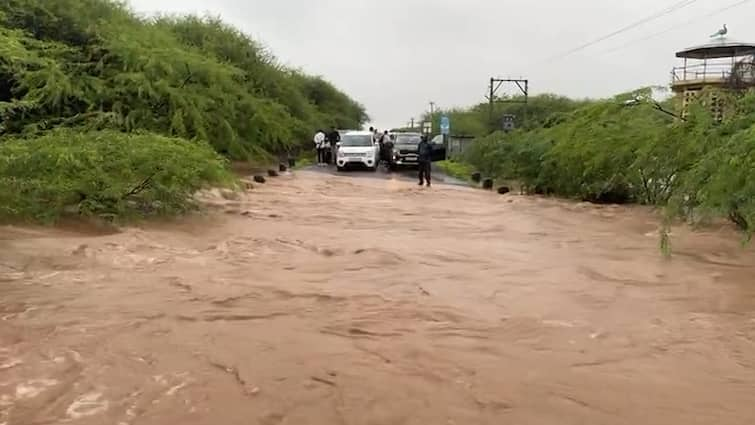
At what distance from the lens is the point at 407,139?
3647 centimetres

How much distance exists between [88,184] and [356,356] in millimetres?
8405

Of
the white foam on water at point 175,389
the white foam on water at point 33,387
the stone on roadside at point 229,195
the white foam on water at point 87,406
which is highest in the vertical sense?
the stone on roadside at point 229,195

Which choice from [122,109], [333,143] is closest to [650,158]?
[122,109]

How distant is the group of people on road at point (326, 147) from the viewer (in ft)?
123

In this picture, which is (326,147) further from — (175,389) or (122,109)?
(175,389)

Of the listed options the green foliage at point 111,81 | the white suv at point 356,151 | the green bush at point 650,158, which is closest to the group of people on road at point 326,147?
the white suv at point 356,151

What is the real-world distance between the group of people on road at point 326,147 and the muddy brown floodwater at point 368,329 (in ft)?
77.4

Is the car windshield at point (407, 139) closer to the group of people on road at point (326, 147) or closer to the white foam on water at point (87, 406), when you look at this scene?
the group of people on road at point (326, 147)

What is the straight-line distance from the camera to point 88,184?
13375 millimetres

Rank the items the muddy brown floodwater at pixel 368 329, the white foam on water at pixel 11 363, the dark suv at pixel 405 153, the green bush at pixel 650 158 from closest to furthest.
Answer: the muddy brown floodwater at pixel 368 329
the white foam on water at pixel 11 363
the green bush at pixel 650 158
the dark suv at pixel 405 153

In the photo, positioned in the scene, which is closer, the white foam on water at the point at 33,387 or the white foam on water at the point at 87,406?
the white foam on water at the point at 87,406

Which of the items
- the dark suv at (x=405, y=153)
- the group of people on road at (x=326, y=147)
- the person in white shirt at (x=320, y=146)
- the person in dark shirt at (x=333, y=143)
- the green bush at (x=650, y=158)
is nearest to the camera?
the green bush at (x=650, y=158)

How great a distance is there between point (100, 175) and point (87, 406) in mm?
8693

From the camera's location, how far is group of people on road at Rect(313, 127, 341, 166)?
1481 inches
